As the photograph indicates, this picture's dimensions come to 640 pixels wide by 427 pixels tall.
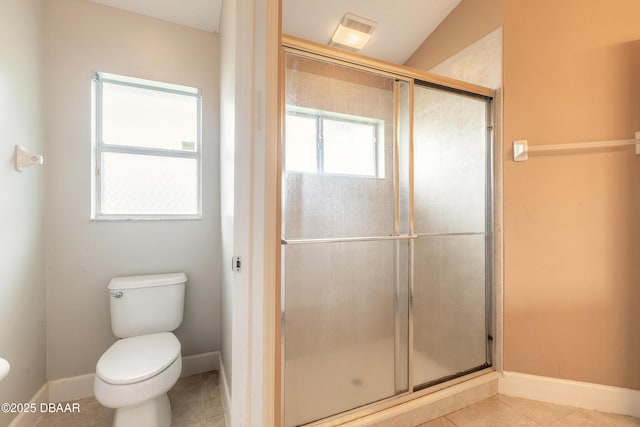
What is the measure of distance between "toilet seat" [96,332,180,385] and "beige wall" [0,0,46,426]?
40 centimetres

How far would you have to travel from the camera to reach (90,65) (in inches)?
61.7

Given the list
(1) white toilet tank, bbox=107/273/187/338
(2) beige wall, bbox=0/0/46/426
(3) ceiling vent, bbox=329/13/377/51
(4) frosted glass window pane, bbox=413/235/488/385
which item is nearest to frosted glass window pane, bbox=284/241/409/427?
(4) frosted glass window pane, bbox=413/235/488/385

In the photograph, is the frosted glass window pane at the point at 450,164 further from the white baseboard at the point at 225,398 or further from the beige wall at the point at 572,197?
the white baseboard at the point at 225,398

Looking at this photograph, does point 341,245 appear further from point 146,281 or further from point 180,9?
point 180,9

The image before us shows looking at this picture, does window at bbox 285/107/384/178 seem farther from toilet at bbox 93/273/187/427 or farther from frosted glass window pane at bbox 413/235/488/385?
toilet at bbox 93/273/187/427

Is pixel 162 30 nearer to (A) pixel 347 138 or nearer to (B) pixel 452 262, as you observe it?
(A) pixel 347 138

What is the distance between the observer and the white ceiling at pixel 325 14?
1623 millimetres

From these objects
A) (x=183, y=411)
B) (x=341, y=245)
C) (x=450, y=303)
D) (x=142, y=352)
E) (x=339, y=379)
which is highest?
(x=341, y=245)

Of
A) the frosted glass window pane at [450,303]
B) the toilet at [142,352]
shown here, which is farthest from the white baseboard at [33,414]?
the frosted glass window pane at [450,303]

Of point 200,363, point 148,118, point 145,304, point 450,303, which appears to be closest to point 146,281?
point 145,304

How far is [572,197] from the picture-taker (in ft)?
4.65

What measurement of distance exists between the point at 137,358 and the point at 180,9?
2001 mm

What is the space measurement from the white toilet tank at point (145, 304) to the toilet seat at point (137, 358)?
8 cm

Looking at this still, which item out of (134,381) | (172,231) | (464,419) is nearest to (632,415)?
(464,419)
